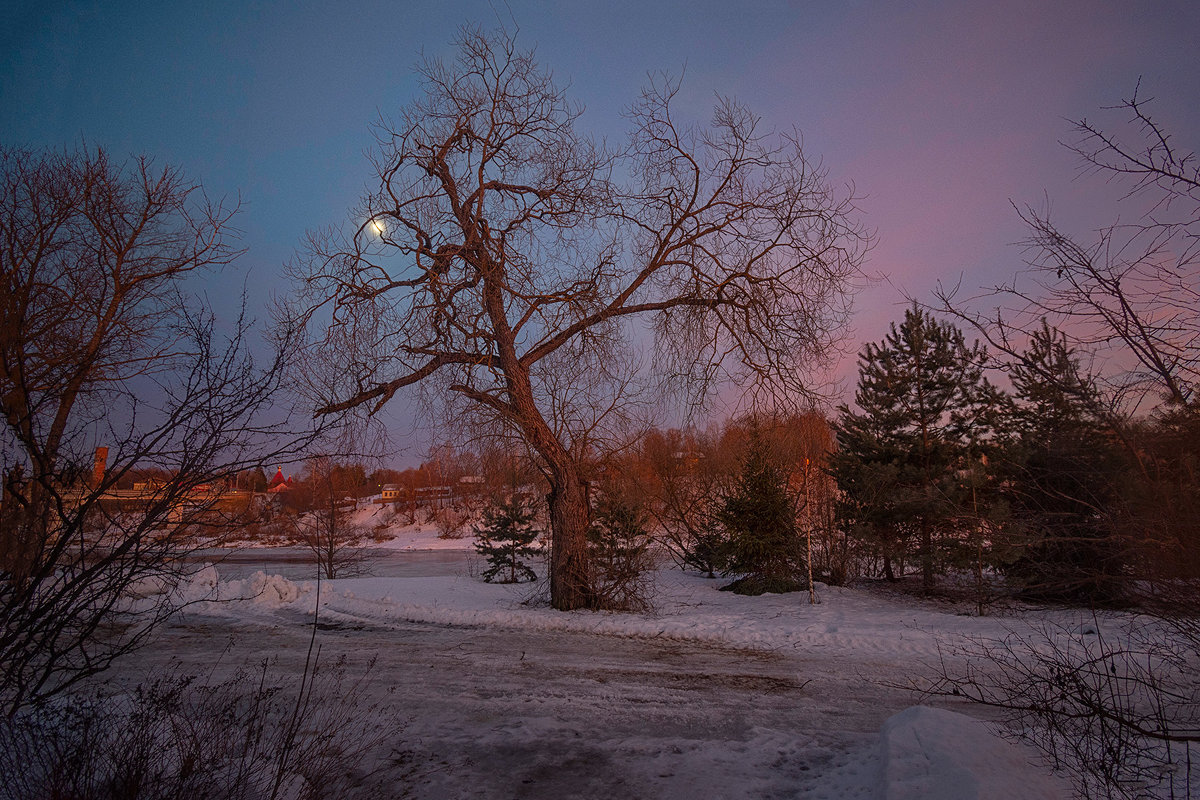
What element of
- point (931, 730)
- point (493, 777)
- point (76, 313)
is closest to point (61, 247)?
point (76, 313)

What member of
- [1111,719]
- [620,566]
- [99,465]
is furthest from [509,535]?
[1111,719]

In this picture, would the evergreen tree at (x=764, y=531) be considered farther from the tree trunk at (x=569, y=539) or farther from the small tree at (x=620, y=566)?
the tree trunk at (x=569, y=539)

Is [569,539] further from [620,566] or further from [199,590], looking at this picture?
[199,590]

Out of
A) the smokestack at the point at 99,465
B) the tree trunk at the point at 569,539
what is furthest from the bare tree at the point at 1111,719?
the tree trunk at the point at 569,539

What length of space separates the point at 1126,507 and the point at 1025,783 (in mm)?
1668

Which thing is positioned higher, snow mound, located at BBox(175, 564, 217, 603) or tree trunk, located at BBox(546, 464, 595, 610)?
tree trunk, located at BBox(546, 464, 595, 610)

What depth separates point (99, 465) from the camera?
3982mm

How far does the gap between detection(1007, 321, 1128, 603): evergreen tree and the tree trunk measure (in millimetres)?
8244

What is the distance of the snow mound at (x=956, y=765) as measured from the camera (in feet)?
11.5

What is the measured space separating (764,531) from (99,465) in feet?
52.3

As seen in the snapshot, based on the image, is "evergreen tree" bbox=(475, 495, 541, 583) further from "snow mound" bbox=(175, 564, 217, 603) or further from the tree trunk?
"snow mound" bbox=(175, 564, 217, 603)

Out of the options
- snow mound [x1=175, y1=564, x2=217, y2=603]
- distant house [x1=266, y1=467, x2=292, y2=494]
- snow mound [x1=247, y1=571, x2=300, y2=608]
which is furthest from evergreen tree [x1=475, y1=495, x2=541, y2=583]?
distant house [x1=266, y1=467, x2=292, y2=494]

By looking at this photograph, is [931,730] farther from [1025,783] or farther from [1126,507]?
[1126,507]

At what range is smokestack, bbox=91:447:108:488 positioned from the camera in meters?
3.92
